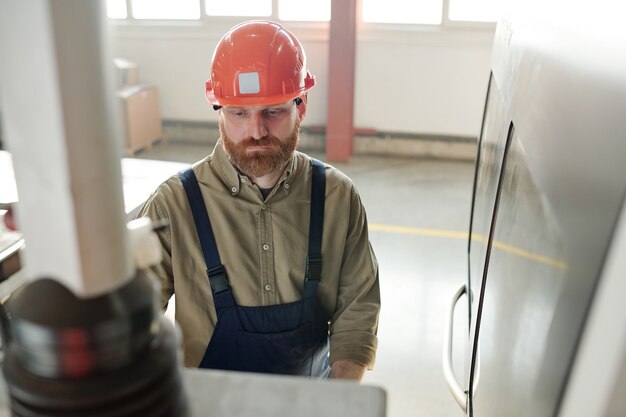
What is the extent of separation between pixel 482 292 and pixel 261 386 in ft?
4.91

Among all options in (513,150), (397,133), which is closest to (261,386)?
(513,150)

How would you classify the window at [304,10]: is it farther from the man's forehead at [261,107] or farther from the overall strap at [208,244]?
the overall strap at [208,244]

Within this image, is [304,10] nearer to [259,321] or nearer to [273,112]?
[273,112]

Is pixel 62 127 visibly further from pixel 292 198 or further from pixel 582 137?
pixel 292 198

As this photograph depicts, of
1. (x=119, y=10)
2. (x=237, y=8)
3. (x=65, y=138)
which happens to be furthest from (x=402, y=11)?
(x=65, y=138)

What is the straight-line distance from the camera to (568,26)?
104 centimetres

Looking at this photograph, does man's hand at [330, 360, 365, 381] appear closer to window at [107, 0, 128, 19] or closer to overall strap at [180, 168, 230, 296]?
overall strap at [180, 168, 230, 296]

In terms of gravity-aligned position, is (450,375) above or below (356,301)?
below

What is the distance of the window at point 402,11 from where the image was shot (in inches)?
289

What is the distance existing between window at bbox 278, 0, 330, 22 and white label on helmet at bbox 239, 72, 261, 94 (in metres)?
5.83

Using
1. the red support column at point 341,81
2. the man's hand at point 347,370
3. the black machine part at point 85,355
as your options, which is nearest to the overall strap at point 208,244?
the man's hand at point 347,370

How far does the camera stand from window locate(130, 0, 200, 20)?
26.0ft

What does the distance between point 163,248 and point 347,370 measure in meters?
0.72

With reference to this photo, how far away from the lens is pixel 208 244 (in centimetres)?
194
